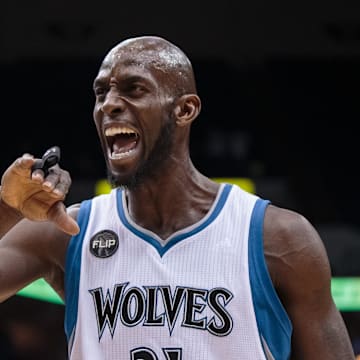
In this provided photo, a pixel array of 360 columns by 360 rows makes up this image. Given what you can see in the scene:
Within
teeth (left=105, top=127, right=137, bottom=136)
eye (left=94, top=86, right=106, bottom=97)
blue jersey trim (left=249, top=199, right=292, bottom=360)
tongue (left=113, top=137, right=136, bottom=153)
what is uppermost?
eye (left=94, top=86, right=106, bottom=97)

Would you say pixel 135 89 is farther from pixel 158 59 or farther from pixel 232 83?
pixel 232 83

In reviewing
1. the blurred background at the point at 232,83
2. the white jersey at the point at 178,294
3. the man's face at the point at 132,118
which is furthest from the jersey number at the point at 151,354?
the blurred background at the point at 232,83

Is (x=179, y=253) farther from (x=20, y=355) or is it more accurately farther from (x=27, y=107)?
(x=27, y=107)

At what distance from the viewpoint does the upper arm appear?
2.59 meters

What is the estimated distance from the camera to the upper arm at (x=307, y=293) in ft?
8.51

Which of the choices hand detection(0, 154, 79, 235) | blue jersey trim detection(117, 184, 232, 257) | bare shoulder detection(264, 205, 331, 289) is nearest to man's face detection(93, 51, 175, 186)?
blue jersey trim detection(117, 184, 232, 257)

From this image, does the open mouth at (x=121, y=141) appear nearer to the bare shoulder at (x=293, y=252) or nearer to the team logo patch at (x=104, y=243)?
the team logo patch at (x=104, y=243)

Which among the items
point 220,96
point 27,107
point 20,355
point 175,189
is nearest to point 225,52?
point 220,96

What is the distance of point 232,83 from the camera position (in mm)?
11445

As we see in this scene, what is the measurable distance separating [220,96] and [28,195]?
9.10 meters

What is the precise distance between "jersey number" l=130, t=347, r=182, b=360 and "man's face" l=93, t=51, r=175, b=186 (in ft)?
1.51

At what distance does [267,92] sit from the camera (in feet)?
38.4

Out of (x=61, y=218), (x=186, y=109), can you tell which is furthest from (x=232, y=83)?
(x=61, y=218)

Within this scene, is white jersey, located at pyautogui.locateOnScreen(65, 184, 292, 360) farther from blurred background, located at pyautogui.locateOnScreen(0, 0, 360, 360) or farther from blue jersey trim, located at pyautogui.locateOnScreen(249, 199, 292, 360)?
blurred background, located at pyautogui.locateOnScreen(0, 0, 360, 360)
